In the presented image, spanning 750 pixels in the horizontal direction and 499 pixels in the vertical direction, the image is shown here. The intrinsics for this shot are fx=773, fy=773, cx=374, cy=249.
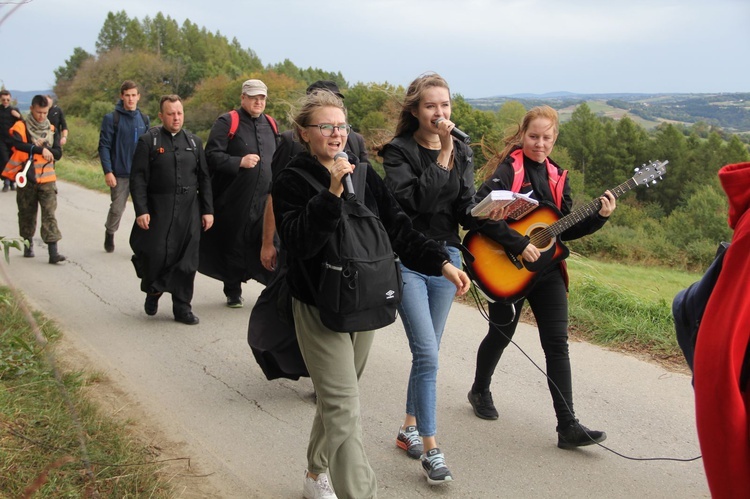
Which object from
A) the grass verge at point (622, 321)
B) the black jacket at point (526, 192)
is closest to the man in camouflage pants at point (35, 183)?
the grass verge at point (622, 321)

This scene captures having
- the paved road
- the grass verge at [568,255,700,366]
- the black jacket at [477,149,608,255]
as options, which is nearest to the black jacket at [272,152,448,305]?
the black jacket at [477,149,608,255]

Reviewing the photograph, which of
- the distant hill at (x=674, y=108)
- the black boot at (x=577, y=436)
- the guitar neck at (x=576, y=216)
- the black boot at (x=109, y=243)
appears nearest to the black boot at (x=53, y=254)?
the black boot at (x=109, y=243)

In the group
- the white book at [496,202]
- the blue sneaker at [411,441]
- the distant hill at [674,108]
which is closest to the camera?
the white book at [496,202]

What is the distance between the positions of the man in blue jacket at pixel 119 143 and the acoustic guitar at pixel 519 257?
6.26m

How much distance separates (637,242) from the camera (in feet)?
91.6

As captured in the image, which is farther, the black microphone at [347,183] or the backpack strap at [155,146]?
the backpack strap at [155,146]

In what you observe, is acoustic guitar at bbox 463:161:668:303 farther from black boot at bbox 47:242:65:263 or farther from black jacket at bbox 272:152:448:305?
black boot at bbox 47:242:65:263

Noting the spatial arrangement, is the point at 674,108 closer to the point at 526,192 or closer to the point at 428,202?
the point at 526,192

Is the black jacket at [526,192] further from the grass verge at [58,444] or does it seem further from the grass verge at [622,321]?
the grass verge at [58,444]

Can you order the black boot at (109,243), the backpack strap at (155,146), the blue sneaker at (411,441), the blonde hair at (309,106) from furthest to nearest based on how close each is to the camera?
the black boot at (109,243) < the backpack strap at (155,146) < the blue sneaker at (411,441) < the blonde hair at (309,106)

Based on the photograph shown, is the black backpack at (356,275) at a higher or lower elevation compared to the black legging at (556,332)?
higher

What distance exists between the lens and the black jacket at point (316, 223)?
3.18 m

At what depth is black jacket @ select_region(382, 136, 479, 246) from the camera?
4.07 m

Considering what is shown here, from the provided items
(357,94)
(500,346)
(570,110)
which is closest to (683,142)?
(570,110)
